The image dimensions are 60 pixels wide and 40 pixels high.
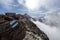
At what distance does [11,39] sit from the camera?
86.4ft

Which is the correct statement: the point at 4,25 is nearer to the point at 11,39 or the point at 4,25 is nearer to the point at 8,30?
the point at 8,30

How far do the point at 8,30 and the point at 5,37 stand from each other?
1578mm

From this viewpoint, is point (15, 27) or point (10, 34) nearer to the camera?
point (10, 34)

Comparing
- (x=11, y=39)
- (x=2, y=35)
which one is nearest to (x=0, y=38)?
(x=2, y=35)

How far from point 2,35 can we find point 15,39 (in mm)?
4194

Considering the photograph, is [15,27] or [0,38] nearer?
[0,38]

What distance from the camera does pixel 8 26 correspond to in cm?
2656

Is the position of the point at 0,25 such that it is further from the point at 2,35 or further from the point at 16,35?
the point at 16,35

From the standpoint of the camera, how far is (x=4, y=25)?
86.3ft

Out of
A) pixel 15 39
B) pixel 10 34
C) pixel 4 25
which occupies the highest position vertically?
pixel 4 25

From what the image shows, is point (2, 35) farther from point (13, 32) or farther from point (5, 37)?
point (13, 32)

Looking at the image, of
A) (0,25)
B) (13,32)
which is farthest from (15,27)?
(0,25)

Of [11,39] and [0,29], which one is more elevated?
[0,29]

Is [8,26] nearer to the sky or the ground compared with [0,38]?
nearer to the sky
